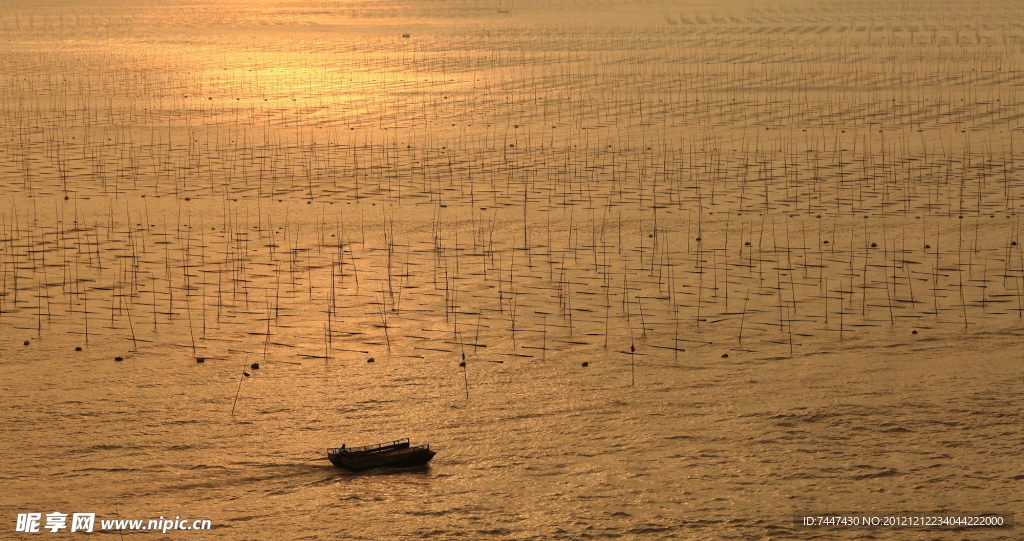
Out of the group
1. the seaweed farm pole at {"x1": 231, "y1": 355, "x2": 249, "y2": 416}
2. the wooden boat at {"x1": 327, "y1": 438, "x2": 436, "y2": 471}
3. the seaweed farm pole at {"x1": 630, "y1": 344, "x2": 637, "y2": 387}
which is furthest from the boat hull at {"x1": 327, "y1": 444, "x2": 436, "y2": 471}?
the seaweed farm pole at {"x1": 630, "y1": 344, "x2": 637, "y2": 387}

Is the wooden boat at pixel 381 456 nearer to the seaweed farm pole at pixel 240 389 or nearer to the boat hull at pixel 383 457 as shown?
the boat hull at pixel 383 457

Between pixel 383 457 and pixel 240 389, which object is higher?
pixel 240 389

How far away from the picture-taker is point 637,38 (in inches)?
1400

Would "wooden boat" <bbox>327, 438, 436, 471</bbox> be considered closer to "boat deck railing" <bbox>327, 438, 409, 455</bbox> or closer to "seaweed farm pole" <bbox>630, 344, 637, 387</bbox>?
"boat deck railing" <bbox>327, 438, 409, 455</bbox>

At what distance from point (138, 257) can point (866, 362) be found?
7.92 metres

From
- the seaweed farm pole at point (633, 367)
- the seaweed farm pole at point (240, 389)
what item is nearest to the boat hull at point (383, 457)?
the seaweed farm pole at point (240, 389)

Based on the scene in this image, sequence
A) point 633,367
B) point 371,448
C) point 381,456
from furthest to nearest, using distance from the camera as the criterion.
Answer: point 633,367
point 371,448
point 381,456

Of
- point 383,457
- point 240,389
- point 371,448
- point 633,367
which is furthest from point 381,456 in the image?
point 633,367

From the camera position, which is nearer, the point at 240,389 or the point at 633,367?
the point at 240,389

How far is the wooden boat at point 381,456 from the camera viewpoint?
9.26 m

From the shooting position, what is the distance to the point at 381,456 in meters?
9.31

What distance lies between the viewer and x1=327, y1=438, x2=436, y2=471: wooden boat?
9258 mm

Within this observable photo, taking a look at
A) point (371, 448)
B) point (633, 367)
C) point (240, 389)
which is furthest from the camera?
point (633, 367)

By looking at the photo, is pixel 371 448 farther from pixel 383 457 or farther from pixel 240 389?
pixel 240 389
